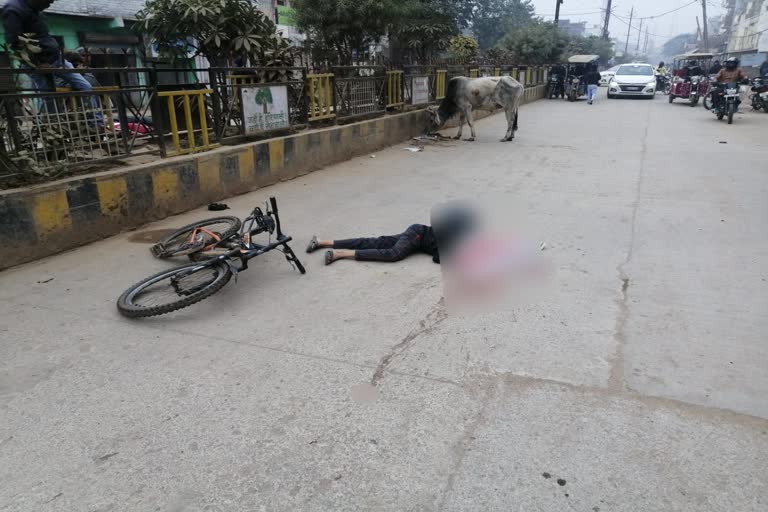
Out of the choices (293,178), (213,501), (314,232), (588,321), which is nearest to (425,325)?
(588,321)

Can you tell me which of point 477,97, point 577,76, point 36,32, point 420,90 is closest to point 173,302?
point 36,32

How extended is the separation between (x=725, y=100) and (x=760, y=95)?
11.8ft

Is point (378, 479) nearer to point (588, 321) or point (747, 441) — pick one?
point (747, 441)

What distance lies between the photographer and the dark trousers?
4672 millimetres

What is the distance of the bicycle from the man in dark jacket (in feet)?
7.74

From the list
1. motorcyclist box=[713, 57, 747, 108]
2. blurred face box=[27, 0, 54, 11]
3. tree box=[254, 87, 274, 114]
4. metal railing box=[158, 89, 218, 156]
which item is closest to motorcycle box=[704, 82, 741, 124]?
motorcyclist box=[713, 57, 747, 108]

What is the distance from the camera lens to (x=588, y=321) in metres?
3.56

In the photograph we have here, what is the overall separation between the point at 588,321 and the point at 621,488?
154 centimetres

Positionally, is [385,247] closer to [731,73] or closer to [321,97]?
[321,97]

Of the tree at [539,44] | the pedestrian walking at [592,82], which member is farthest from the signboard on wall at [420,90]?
the tree at [539,44]

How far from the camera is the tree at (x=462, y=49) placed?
1856cm

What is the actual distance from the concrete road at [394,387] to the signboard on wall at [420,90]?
7.44 m

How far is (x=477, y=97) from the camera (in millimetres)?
11422

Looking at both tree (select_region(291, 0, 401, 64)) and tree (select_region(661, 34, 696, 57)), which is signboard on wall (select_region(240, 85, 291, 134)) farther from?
tree (select_region(661, 34, 696, 57))
